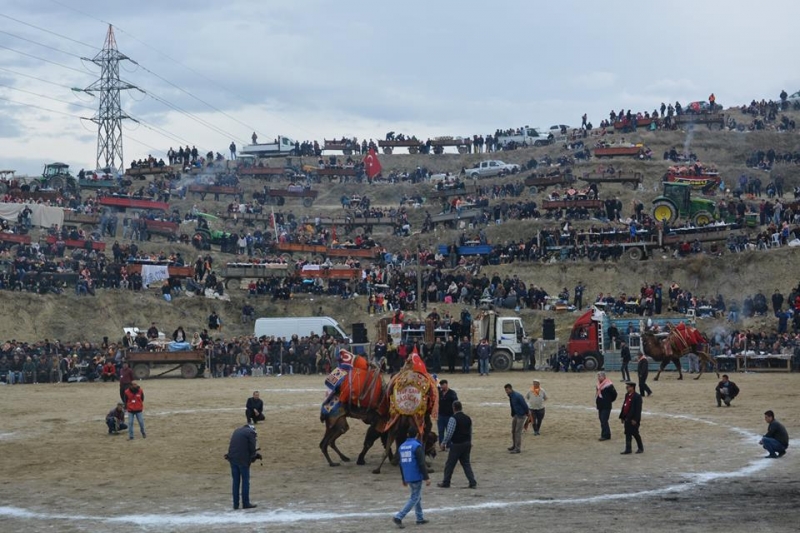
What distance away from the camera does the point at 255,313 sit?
181 ft

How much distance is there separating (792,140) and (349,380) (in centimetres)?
7353

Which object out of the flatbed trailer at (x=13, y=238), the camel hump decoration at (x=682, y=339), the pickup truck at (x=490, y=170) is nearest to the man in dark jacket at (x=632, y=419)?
the camel hump decoration at (x=682, y=339)

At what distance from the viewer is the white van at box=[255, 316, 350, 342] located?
4700 centimetres

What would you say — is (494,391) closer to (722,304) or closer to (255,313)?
(722,304)

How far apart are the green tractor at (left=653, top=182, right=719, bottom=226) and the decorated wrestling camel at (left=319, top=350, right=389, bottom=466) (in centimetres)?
4053

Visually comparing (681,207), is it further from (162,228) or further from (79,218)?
(79,218)

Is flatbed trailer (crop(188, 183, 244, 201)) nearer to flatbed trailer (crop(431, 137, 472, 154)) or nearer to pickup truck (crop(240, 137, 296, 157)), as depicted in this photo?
pickup truck (crop(240, 137, 296, 157))

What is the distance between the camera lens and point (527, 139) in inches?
3661

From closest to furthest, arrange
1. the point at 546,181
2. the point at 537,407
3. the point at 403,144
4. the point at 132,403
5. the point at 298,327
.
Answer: the point at 537,407
the point at 132,403
the point at 298,327
the point at 546,181
the point at 403,144

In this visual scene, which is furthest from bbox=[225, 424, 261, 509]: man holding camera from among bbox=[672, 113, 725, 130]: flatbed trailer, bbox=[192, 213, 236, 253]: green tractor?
bbox=[672, 113, 725, 130]: flatbed trailer

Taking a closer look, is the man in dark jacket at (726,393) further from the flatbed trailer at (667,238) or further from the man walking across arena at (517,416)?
the flatbed trailer at (667,238)

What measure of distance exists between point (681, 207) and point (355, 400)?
41.8 m

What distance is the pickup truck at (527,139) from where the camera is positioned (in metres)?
92.3

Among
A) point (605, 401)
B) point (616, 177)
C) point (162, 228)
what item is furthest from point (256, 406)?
point (616, 177)
